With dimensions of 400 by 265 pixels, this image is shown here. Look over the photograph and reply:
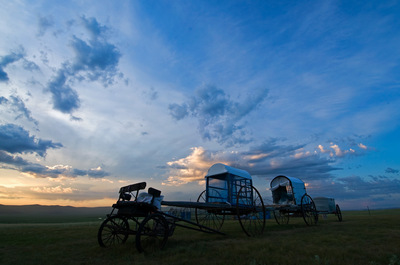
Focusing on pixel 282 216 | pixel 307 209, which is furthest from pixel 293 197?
pixel 282 216

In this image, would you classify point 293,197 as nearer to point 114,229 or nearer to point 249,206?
point 249,206

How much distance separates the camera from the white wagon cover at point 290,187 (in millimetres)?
19938

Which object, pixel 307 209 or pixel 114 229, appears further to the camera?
pixel 307 209

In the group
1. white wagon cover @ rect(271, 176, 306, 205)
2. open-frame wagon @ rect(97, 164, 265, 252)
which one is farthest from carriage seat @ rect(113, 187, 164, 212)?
white wagon cover @ rect(271, 176, 306, 205)

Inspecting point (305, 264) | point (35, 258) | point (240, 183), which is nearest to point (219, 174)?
point (240, 183)

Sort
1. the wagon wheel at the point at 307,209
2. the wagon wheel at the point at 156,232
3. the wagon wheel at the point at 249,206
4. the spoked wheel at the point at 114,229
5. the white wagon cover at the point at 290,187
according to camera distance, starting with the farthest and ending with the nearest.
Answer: the white wagon cover at the point at 290,187 → the wagon wheel at the point at 307,209 → the wagon wheel at the point at 249,206 → the spoked wheel at the point at 114,229 → the wagon wheel at the point at 156,232

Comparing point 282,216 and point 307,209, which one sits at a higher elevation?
point 307,209

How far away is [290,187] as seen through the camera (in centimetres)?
2012

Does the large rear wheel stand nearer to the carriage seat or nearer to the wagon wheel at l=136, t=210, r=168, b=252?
the wagon wheel at l=136, t=210, r=168, b=252

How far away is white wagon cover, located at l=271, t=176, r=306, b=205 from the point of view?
19.9 meters

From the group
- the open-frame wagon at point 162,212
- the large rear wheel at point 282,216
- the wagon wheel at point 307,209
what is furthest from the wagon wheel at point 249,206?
the wagon wheel at point 307,209

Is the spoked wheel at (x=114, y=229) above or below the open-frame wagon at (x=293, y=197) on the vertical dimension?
below

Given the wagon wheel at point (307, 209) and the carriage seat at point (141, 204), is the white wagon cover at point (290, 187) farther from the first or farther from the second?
the carriage seat at point (141, 204)

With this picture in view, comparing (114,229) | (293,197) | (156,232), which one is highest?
(293,197)
